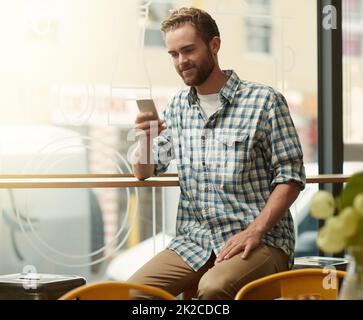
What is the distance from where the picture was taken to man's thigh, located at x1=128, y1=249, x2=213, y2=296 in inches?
92.7

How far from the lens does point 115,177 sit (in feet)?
10.2

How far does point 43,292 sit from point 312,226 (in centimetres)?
152

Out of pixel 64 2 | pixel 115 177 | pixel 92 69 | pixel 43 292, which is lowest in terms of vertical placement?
pixel 43 292

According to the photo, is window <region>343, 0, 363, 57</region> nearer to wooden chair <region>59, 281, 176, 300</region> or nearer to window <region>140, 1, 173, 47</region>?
window <region>140, 1, 173, 47</region>

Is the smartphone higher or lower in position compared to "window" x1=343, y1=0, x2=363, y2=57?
lower

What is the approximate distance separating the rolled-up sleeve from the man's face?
0.86ft

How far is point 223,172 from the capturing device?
7.84 ft

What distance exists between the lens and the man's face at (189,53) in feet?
8.04

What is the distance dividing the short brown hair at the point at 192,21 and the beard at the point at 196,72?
78 mm

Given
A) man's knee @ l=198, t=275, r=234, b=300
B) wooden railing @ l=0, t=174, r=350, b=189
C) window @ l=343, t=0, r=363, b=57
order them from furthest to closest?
1. window @ l=343, t=0, r=363, b=57
2. wooden railing @ l=0, t=174, r=350, b=189
3. man's knee @ l=198, t=275, r=234, b=300

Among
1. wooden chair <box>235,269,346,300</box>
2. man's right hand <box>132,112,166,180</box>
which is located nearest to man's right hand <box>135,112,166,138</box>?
man's right hand <box>132,112,166,180</box>
